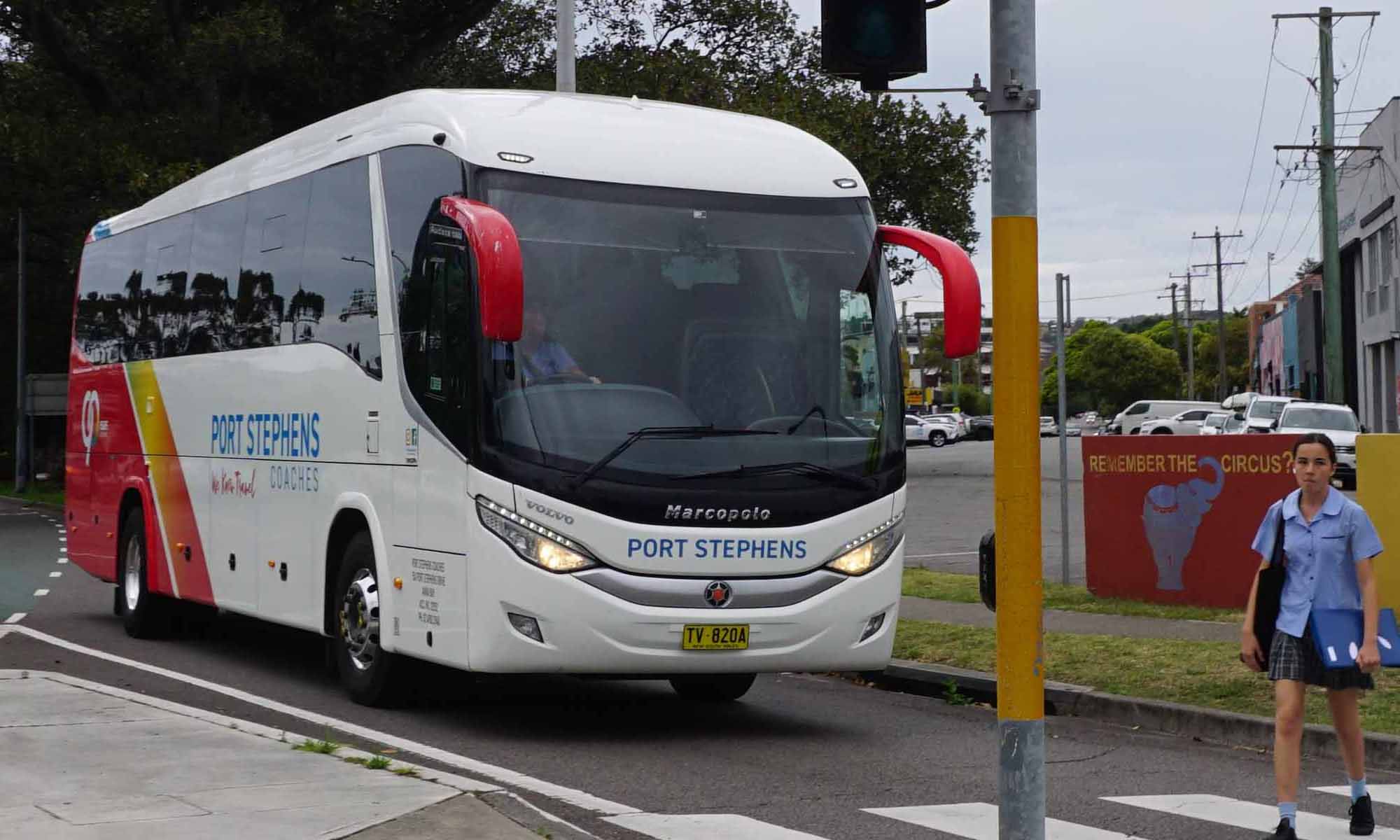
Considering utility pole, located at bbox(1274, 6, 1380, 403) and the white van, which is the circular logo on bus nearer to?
utility pole, located at bbox(1274, 6, 1380, 403)

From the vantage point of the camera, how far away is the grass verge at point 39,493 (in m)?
46.1

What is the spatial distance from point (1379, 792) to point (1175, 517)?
7.28 metres

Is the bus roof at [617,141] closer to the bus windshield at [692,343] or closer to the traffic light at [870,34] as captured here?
the bus windshield at [692,343]

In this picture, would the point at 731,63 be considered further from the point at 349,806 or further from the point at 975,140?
the point at 349,806

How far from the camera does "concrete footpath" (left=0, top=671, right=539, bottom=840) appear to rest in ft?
22.2

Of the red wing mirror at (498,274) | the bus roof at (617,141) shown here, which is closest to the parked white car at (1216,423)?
the bus roof at (617,141)

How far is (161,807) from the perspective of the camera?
7172 millimetres

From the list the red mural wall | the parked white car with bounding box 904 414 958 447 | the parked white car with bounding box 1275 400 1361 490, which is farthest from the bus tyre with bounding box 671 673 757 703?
the parked white car with bounding box 904 414 958 447

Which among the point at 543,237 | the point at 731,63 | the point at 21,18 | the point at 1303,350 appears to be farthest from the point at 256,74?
the point at 1303,350

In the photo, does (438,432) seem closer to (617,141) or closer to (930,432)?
(617,141)

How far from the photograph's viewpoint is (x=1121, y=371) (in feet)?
525

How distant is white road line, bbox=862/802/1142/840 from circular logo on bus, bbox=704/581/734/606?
1913mm

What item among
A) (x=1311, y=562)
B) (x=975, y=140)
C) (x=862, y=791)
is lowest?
(x=862, y=791)

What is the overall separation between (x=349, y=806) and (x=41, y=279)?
139 ft
